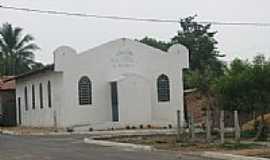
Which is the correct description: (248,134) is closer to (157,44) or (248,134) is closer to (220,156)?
(220,156)

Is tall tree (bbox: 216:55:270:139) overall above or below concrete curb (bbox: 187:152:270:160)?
above

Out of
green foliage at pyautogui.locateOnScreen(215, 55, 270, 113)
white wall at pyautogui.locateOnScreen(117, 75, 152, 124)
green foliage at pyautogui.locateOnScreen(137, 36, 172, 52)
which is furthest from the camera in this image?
green foliage at pyautogui.locateOnScreen(137, 36, 172, 52)

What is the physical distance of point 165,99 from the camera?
48688mm

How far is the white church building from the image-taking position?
45.5 meters

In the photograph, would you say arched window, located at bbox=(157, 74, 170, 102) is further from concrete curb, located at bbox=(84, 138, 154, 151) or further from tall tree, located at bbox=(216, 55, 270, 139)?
tall tree, located at bbox=(216, 55, 270, 139)

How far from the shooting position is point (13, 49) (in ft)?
246

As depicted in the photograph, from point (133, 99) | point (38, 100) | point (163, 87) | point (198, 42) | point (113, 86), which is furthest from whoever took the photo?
point (198, 42)

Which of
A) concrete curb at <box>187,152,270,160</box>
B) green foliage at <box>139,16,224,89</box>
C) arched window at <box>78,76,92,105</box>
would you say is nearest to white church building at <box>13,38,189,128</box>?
arched window at <box>78,76,92,105</box>

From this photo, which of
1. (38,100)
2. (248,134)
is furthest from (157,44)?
(248,134)

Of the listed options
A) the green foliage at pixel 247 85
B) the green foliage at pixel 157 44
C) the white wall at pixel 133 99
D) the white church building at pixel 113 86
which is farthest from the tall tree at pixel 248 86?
the green foliage at pixel 157 44

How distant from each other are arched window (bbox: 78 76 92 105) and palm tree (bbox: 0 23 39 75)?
1156 inches

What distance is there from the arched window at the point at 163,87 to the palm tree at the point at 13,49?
29.3 metres

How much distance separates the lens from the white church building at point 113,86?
45.5 metres

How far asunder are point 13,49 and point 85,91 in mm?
30710
